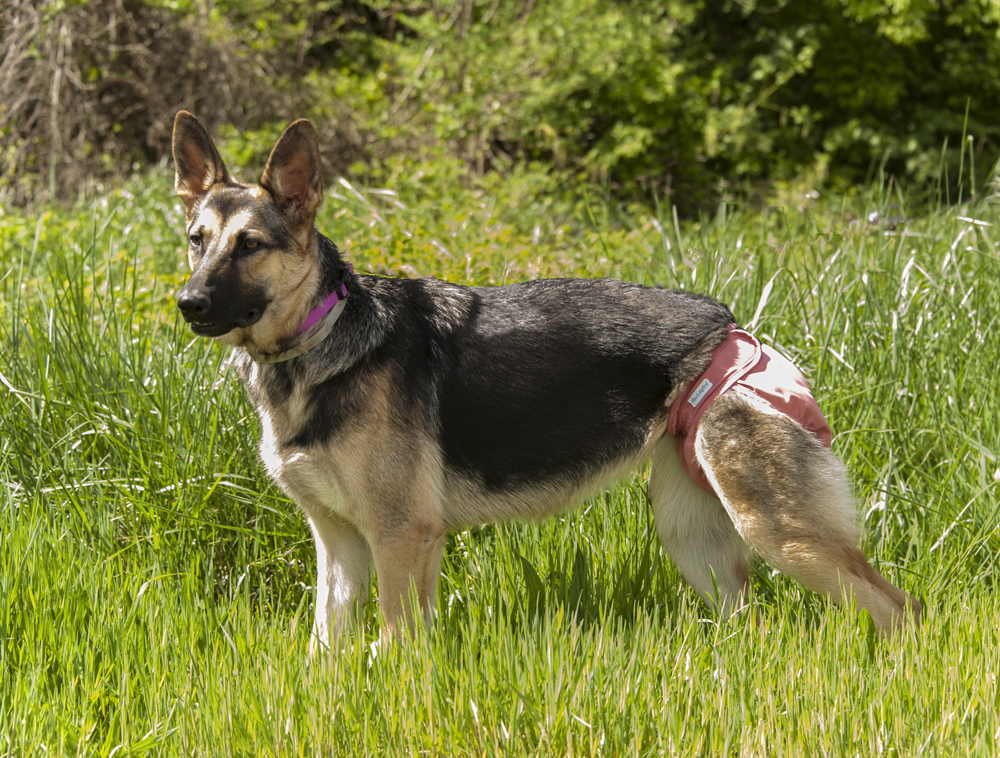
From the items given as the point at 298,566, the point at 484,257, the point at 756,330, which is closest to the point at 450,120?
the point at 484,257

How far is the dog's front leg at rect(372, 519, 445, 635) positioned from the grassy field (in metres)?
0.15

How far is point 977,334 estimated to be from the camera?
426 cm

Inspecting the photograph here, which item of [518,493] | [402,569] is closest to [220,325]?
[402,569]

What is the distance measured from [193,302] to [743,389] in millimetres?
1741

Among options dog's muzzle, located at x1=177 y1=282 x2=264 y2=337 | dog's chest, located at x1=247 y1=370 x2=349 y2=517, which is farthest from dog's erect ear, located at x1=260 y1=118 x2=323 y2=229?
dog's chest, located at x1=247 y1=370 x2=349 y2=517

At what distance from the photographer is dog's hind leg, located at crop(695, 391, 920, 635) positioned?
2885 millimetres

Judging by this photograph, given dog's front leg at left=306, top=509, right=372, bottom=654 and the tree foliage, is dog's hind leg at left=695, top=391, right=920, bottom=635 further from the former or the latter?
the tree foliage

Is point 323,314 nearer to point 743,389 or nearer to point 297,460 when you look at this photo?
point 297,460

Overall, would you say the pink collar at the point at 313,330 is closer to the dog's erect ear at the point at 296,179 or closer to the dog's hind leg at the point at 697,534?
the dog's erect ear at the point at 296,179

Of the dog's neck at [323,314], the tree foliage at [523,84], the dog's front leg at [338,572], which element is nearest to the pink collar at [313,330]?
the dog's neck at [323,314]

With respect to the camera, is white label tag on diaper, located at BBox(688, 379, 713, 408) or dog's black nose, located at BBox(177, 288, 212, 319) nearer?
dog's black nose, located at BBox(177, 288, 212, 319)

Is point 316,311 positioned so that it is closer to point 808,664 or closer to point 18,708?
point 18,708

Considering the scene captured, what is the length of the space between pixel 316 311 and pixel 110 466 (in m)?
1.30

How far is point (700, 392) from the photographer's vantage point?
3.01 meters
